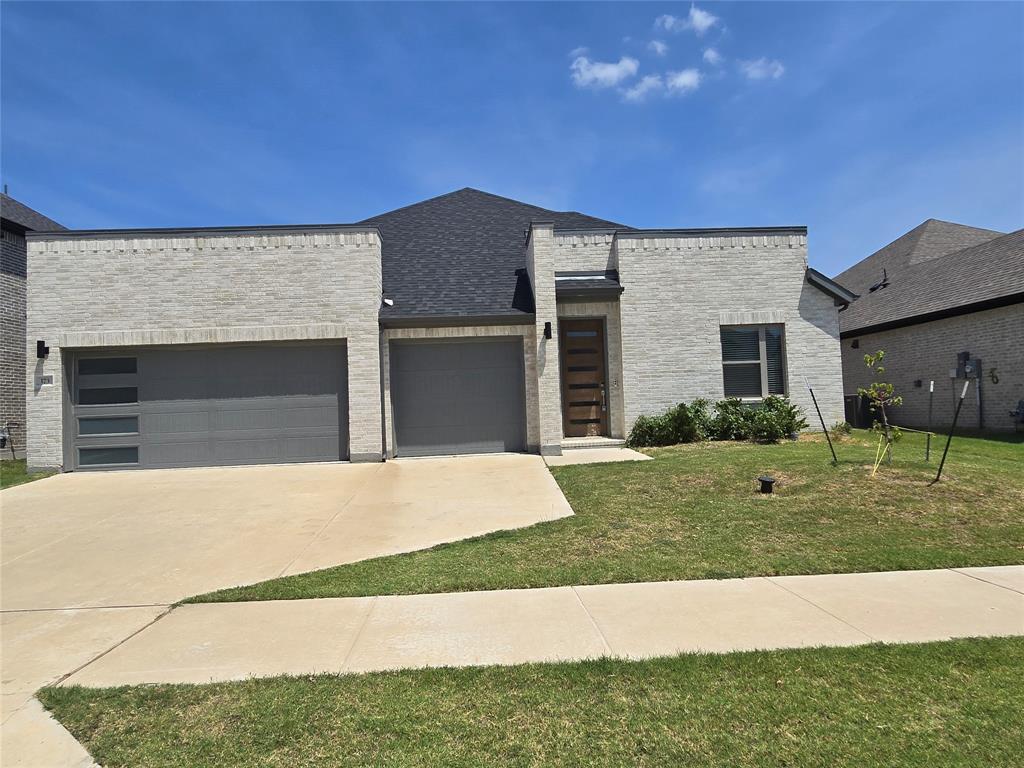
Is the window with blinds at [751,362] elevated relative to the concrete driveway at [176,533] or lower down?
elevated

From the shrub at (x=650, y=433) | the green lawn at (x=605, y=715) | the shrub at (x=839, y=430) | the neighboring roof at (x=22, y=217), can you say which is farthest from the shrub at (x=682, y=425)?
the neighboring roof at (x=22, y=217)

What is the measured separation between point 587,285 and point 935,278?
46.7ft

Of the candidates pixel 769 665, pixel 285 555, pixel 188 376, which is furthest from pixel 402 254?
pixel 769 665

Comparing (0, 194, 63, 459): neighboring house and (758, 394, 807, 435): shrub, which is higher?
(0, 194, 63, 459): neighboring house

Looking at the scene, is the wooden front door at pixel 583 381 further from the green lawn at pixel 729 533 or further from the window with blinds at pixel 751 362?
the green lawn at pixel 729 533

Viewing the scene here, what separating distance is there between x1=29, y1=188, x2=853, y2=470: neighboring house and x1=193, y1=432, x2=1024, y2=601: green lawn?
441 centimetres

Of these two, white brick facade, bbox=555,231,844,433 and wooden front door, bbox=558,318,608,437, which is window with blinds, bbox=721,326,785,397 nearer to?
white brick facade, bbox=555,231,844,433

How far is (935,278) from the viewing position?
19734mm

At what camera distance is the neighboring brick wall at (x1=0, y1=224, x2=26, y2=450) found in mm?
15164

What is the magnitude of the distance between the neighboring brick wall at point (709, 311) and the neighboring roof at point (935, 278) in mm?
5781

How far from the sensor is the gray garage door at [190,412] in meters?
12.6

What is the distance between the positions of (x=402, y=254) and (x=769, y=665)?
14276 mm

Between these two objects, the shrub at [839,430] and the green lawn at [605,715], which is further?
the shrub at [839,430]

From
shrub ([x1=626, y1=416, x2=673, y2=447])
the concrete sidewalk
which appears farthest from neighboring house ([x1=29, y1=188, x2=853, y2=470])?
the concrete sidewalk
